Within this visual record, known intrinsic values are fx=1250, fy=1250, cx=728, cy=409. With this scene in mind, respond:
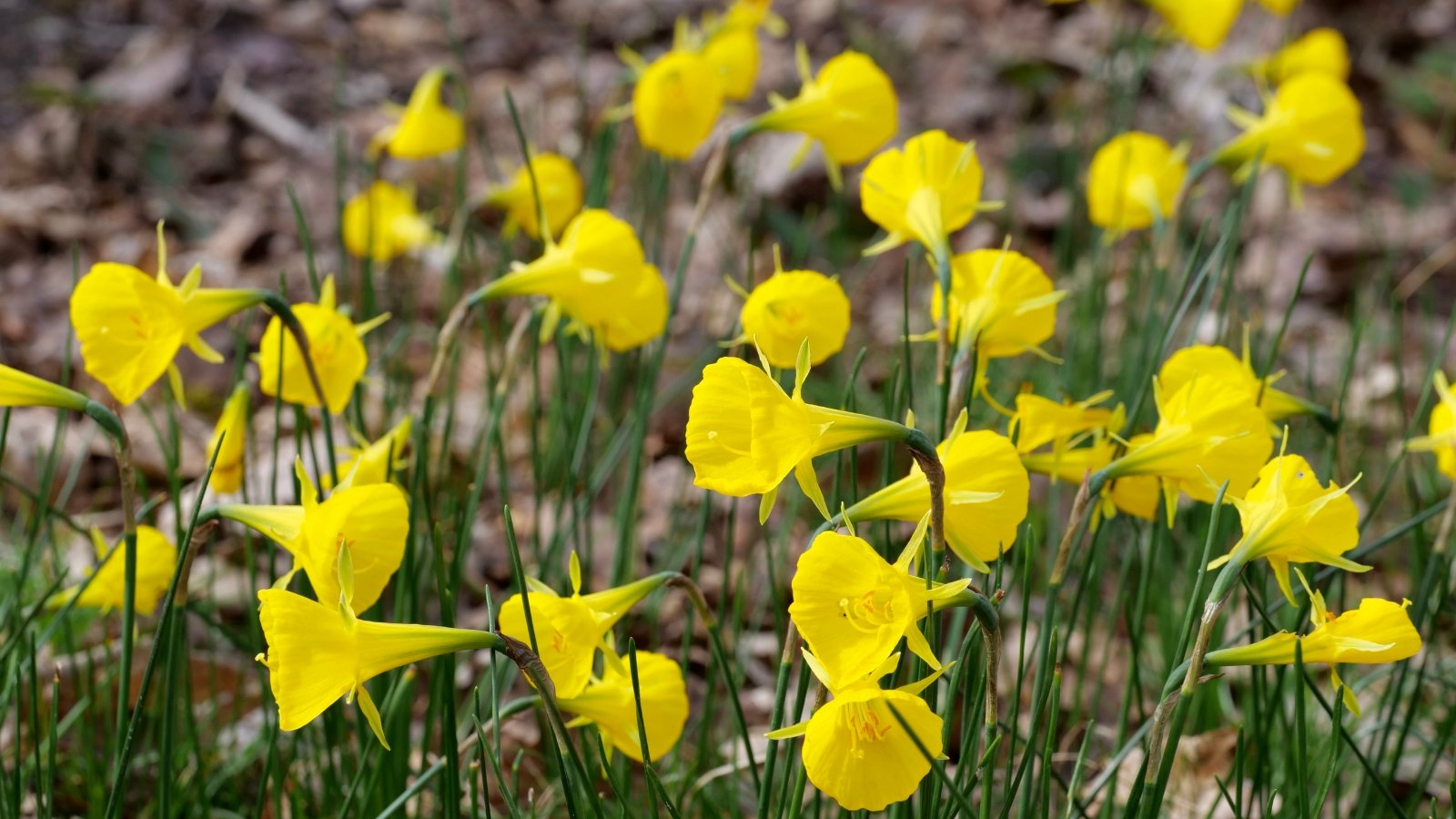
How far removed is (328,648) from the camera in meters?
1.11

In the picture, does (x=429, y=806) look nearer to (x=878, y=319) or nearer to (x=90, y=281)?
(x=90, y=281)

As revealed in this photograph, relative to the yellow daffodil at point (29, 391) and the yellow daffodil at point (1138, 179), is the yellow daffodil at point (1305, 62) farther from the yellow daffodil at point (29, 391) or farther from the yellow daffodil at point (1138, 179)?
the yellow daffodil at point (29, 391)

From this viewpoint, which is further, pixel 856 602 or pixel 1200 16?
pixel 1200 16

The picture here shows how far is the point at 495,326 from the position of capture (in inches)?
157

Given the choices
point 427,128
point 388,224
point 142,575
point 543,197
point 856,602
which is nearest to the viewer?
point 856,602

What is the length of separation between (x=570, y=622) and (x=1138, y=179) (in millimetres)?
1671

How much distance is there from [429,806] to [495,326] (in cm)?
212

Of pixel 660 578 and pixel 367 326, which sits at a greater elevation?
pixel 367 326

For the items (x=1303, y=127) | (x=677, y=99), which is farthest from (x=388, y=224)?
(x=1303, y=127)

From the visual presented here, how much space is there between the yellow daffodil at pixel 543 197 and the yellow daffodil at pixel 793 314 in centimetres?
123

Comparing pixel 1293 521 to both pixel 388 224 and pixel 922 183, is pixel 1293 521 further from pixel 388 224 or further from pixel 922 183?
pixel 388 224

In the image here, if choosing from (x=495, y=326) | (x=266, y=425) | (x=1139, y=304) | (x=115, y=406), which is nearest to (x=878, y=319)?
(x=1139, y=304)

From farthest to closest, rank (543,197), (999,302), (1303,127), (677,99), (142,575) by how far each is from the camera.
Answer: (543,197)
(1303,127)
(677,99)
(142,575)
(999,302)

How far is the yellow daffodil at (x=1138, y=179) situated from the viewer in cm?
246
